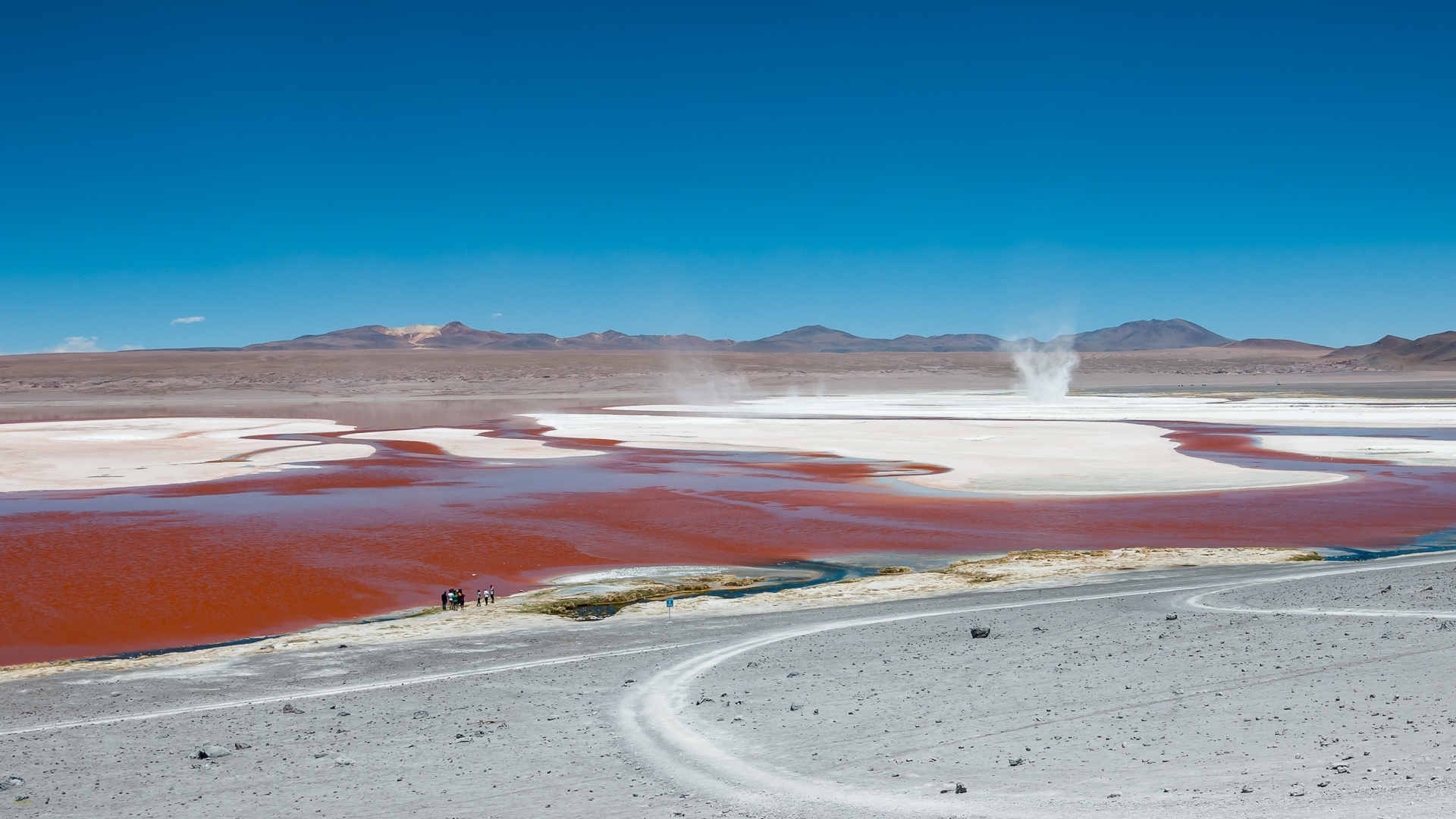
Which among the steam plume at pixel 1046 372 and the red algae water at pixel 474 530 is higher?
the steam plume at pixel 1046 372

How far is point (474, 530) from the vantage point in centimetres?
2216

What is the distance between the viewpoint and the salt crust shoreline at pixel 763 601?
12.4 m

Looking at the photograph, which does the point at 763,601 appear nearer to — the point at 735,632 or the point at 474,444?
the point at 735,632

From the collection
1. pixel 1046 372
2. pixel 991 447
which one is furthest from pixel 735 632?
pixel 1046 372

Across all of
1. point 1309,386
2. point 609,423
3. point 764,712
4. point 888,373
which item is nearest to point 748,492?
point 764,712

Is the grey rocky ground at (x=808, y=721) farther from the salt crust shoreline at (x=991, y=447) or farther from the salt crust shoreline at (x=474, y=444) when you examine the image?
the salt crust shoreline at (x=474, y=444)

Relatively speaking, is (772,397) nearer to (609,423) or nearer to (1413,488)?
(609,423)

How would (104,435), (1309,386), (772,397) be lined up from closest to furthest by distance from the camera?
(104,435)
(772,397)
(1309,386)

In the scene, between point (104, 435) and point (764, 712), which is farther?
point (104, 435)

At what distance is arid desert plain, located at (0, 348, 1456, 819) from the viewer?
23.3 feet

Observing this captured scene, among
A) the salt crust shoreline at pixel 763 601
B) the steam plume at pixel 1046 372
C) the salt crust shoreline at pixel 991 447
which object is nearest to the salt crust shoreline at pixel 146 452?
the salt crust shoreline at pixel 991 447

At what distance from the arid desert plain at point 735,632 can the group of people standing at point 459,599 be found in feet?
0.59

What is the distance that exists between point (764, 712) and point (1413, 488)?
25.9 metres

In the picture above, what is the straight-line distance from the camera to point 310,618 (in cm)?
Answer: 1496
